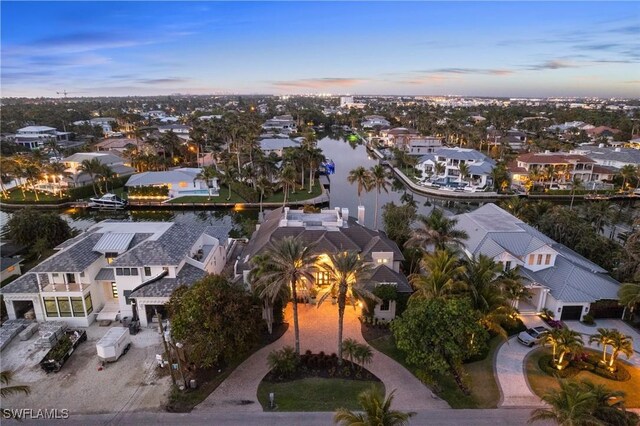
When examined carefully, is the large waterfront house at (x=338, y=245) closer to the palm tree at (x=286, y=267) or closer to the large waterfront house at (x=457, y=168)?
the palm tree at (x=286, y=267)

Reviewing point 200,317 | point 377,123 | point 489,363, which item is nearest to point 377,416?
point 200,317

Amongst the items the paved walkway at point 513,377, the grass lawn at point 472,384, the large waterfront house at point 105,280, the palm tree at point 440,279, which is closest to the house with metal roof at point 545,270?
the paved walkway at point 513,377

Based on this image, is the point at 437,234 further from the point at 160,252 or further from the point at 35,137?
the point at 35,137

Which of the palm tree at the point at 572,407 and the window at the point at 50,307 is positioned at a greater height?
the palm tree at the point at 572,407

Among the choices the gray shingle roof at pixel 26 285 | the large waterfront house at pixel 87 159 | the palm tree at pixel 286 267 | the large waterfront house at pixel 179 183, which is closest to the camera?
the palm tree at pixel 286 267

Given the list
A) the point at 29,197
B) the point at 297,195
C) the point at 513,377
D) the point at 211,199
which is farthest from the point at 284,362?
the point at 29,197

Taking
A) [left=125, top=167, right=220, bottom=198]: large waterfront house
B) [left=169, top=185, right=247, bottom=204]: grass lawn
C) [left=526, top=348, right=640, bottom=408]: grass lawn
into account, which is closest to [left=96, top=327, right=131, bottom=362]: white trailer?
[left=526, top=348, right=640, bottom=408]: grass lawn
